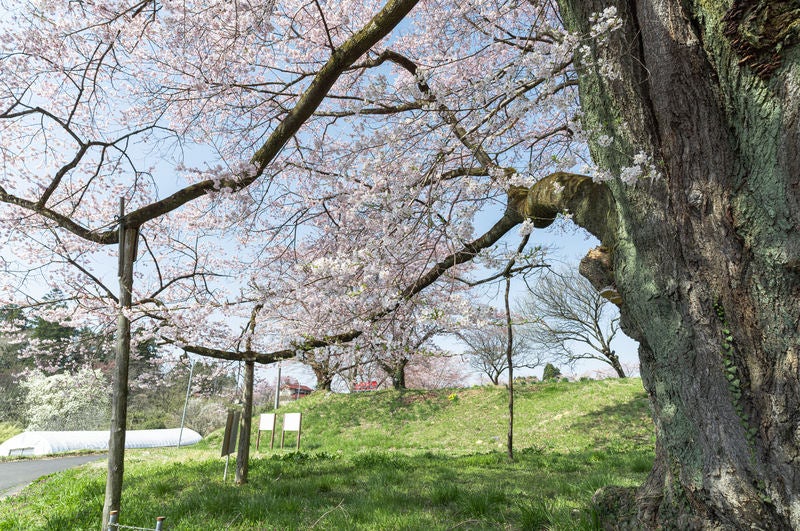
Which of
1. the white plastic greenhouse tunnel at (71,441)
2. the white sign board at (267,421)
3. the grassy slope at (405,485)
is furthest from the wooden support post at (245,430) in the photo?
the white plastic greenhouse tunnel at (71,441)

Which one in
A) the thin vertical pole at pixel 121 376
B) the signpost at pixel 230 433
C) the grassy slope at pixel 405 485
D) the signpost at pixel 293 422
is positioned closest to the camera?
the grassy slope at pixel 405 485

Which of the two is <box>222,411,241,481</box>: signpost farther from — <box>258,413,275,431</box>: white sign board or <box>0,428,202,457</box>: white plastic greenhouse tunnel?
<box>0,428,202,457</box>: white plastic greenhouse tunnel

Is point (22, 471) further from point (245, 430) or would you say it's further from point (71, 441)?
point (245, 430)

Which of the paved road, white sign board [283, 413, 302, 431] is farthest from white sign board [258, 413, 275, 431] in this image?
the paved road

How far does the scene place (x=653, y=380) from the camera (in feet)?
10.6

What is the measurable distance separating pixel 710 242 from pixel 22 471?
688 inches

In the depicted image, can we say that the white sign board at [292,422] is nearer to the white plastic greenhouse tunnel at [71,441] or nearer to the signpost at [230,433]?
the signpost at [230,433]

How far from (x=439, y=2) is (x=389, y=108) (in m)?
2.39

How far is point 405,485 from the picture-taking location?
6004 mm

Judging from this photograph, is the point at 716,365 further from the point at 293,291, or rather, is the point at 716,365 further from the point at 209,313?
the point at 209,313

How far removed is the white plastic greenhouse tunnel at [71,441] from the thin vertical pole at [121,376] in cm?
1540

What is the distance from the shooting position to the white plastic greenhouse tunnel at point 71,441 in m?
17.4

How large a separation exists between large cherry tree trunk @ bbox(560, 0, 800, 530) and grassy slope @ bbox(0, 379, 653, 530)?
1.15 m

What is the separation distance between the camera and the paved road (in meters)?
9.79
